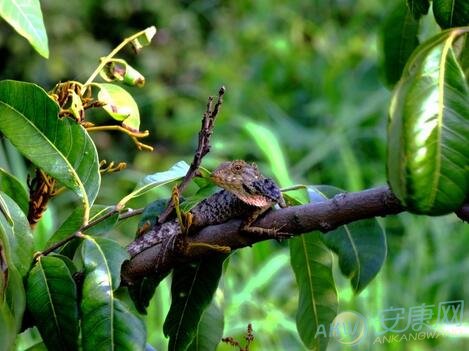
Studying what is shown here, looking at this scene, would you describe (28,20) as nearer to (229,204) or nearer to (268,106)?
(229,204)

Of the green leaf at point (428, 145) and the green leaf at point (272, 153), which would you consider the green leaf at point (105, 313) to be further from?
the green leaf at point (272, 153)

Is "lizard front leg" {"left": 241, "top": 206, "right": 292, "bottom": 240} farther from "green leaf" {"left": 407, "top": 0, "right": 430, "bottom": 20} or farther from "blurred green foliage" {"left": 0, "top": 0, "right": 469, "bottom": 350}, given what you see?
"blurred green foliage" {"left": 0, "top": 0, "right": 469, "bottom": 350}

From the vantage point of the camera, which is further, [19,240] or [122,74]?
[122,74]

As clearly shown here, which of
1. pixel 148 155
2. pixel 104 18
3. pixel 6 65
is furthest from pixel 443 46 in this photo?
pixel 104 18

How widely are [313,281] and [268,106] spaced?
3.54m

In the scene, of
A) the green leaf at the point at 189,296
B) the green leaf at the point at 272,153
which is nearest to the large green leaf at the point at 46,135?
the green leaf at the point at 189,296

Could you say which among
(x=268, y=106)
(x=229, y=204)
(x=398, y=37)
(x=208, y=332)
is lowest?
(x=268, y=106)

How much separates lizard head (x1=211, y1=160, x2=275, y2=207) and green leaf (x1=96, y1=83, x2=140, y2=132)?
0.11 m

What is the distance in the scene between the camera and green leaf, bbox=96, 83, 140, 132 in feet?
3.28

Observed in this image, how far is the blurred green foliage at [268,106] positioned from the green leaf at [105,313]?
1.51 metres

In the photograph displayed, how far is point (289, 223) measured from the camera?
0.89 metres

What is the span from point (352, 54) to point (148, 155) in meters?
1.29

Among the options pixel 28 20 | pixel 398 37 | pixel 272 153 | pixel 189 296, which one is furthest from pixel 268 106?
pixel 28 20

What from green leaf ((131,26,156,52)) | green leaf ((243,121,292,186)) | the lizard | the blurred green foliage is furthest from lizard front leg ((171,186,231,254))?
green leaf ((243,121,292,186))
